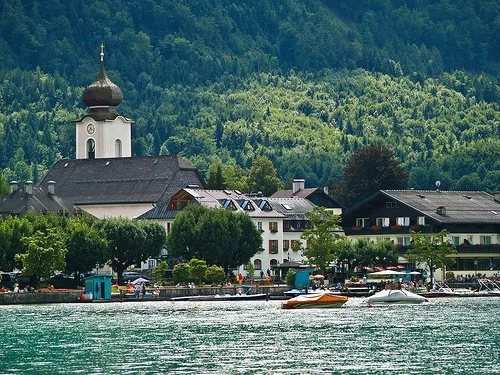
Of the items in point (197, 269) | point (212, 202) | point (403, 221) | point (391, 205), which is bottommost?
point (197, 269)

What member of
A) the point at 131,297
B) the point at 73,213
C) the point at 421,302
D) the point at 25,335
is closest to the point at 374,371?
the point at 25,335

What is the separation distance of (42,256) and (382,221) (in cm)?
5310

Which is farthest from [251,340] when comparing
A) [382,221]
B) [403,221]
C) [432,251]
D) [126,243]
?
[382,221]

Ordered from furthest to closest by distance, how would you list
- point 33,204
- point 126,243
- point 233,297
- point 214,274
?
point 33,204 < point 126,243 < point 214,274 < point 233,297

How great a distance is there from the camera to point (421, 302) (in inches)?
5797

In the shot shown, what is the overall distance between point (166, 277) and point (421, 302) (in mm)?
35249

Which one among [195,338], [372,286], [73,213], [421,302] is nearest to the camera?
[195,338]

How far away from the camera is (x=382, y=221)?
19688 centimetres

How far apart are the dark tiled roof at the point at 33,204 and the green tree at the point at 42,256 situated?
101 feet

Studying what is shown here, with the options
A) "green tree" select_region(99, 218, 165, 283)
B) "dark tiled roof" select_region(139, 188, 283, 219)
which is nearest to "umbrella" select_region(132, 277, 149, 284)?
"green tree" select_region(99, 218, 165, 283)

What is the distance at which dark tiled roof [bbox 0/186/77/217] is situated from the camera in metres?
188

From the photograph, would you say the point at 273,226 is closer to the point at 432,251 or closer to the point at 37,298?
the point at 432,251

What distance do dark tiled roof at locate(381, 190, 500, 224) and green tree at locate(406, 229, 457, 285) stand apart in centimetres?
700

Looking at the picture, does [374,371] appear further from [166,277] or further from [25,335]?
[166,277]
